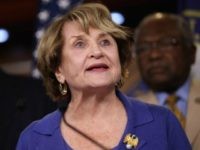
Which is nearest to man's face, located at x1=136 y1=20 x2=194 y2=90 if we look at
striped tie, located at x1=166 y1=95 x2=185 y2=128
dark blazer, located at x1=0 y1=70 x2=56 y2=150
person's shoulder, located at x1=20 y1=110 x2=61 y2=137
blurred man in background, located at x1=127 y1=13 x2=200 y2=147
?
blurred man in background, located at x1=127 y1=13 x2=200 y2=147

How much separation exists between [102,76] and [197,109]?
1397 mm

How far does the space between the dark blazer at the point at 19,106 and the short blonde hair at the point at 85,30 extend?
0.92 ft

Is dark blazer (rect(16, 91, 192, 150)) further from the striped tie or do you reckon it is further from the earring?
the striped tie

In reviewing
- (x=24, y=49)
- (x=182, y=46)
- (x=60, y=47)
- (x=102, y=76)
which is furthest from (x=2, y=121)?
(x=24, y=49)

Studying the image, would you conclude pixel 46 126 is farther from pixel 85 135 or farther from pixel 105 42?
pixel 105 42

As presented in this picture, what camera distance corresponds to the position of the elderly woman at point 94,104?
170 cm

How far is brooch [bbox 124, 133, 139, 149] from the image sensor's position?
5.47 feet

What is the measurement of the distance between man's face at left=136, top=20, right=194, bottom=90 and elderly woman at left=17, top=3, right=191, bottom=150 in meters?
1.47

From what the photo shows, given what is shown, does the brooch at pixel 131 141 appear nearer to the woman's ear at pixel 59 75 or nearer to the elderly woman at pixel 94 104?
the elderly woman at pixel 94 104

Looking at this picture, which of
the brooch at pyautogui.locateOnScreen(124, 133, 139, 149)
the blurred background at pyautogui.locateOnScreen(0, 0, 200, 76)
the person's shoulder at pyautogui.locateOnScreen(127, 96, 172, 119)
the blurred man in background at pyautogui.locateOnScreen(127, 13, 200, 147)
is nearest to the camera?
the brooch at pyautogui.locateOnScreen(124, 133, 139, 149)

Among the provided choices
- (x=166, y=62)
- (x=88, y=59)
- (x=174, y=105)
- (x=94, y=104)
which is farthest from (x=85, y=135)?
(x=166, y=62)

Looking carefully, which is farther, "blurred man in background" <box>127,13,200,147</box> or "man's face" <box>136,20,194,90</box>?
"man's face" <box>136,20,194,90</box>

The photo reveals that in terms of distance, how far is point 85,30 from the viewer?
1752 millimetres

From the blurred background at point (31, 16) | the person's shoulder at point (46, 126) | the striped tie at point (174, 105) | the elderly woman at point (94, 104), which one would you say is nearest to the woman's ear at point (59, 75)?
the elderly woman at point (94, 104)
